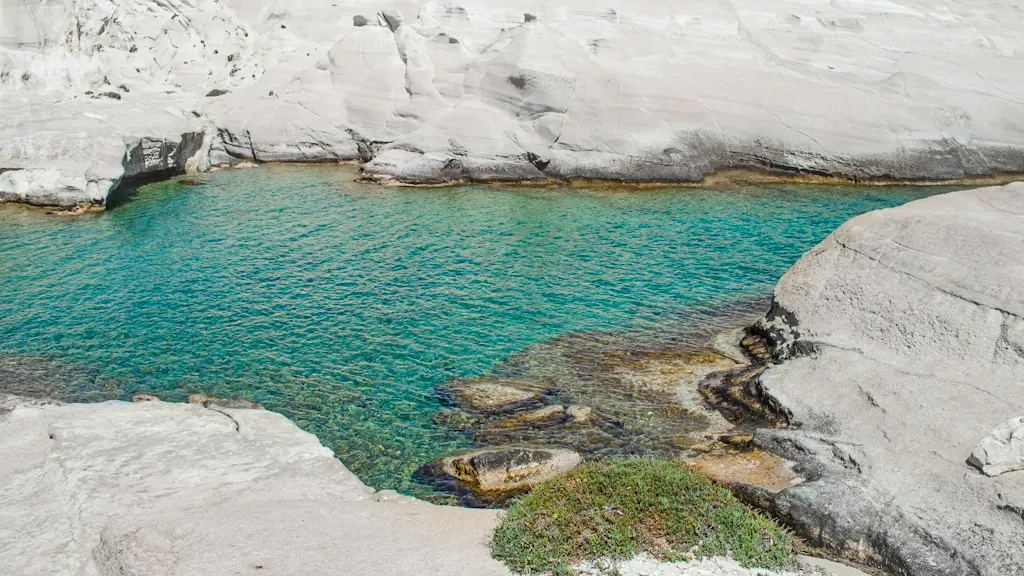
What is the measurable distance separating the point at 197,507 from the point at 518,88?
103 ft

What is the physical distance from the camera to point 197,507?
12156mm

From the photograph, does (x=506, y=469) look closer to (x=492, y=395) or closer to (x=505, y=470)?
(x=505, y=470)

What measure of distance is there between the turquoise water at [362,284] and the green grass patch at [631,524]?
13.3ft

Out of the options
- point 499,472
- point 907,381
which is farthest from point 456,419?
point 907,381

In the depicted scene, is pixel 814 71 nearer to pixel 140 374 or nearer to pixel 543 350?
pixel 543 350

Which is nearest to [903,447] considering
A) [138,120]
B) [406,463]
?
[406,463]

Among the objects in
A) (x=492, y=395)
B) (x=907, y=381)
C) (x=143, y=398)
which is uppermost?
(x=907, y=381)

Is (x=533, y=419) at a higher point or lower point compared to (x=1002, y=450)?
lower

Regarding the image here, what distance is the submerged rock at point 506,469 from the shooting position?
14305mm

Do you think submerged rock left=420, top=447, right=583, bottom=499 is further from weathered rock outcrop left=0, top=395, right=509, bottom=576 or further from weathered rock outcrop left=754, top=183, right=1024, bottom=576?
weathered rock outcrop left=754, top=183, right=1024, bottom=576

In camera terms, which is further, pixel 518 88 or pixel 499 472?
pixel 518 88

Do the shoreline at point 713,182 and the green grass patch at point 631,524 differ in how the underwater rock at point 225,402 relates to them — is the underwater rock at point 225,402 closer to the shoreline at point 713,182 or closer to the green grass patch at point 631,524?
the green grass patch at point 631,524

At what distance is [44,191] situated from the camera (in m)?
33.7

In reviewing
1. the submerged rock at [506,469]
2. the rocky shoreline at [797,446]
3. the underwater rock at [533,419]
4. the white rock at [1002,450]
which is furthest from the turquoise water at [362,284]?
the white rock at [1002,450]
